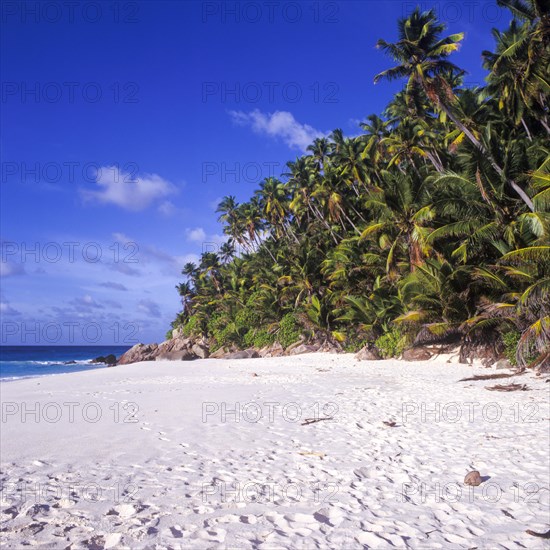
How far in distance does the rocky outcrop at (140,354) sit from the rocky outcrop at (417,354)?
3448 cm

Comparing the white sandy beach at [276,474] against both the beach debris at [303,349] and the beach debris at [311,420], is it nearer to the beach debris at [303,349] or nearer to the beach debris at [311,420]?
the beach debris at [311,420]

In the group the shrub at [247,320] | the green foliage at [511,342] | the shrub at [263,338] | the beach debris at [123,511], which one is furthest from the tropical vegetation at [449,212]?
the beach debris at [123,511]

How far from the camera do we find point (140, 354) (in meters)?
50.1

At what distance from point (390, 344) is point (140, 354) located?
35203 mm

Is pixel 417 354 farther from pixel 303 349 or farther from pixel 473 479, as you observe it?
pixel 473 479

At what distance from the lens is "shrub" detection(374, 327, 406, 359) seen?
2237 cm

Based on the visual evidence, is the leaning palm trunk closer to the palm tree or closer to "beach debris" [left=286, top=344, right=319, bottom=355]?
the palm tree

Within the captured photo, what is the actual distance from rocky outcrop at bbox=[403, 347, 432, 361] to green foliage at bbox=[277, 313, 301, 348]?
14166mm

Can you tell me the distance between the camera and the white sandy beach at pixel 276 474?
3791mm

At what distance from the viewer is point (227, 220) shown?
2114 inches

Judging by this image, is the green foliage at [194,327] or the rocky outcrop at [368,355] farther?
the green foliage at [194,327]

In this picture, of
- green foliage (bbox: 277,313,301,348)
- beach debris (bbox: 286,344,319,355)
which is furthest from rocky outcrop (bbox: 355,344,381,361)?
green foliage (bbox: 277,313,301,348)

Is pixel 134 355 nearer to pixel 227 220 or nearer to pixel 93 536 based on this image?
pixel 227 220

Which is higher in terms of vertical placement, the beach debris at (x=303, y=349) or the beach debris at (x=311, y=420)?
the beach debris at (x=303, y=349)
